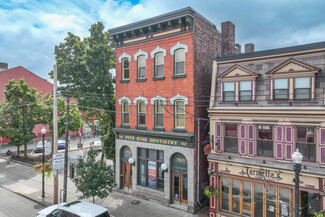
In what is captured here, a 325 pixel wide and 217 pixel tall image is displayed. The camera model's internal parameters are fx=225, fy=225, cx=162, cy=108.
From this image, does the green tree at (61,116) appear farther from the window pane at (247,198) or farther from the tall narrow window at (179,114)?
the window pane at (247,198)

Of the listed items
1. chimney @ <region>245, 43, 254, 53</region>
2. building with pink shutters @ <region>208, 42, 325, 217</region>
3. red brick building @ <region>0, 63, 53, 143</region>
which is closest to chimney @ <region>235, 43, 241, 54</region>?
chimney @ <region>245, 43, 254, 53</region>

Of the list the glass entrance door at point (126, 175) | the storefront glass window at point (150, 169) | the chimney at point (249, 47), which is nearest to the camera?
the storefront glass window at point (150, 169)

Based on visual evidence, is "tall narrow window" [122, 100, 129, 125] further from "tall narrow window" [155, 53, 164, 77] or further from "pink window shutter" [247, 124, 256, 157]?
"pink window shutter" [247, 124, 256, 157]

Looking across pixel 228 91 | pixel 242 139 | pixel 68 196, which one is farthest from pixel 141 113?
pixel 68 196

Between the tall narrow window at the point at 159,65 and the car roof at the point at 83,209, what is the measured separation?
983 cm

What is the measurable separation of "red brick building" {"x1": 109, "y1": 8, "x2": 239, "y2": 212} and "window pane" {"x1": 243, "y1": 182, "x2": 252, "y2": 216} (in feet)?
9.94

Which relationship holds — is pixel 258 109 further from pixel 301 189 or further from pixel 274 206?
pixel 274 206

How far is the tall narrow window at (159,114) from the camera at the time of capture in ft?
55.1

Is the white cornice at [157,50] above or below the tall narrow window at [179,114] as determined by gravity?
above

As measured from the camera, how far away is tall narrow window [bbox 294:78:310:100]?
11.7m

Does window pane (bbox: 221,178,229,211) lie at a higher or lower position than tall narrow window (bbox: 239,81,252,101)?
lower

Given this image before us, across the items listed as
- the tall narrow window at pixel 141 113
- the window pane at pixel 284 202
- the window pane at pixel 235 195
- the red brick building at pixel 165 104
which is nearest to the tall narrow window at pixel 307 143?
the window pane at pixel 284 202

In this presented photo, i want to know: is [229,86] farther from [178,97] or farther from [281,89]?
[178,97]

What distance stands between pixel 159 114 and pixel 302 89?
925 centimetres
